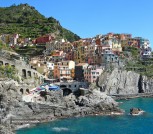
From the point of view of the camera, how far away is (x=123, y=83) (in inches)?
3561

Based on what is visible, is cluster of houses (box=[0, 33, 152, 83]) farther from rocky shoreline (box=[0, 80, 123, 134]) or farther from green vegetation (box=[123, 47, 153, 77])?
rocky shoreline (box=[0, 80, 123, 134])

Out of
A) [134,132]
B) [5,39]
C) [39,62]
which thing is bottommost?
[134,132]

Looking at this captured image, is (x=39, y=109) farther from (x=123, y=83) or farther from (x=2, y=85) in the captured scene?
(x=123, y=83)

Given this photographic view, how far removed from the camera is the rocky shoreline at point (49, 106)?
54.9 m

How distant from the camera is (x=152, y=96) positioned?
90500 mm

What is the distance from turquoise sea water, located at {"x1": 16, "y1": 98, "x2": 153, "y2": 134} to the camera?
4966 centimetres

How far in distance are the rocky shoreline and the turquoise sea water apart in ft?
8.93

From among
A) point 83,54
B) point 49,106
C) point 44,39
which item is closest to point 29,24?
point 44,39

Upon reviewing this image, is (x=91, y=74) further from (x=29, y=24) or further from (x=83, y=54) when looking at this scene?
(x=29, y=24)

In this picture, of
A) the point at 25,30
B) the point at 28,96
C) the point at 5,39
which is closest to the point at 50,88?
the point at 28,96

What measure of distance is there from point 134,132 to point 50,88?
22825mm

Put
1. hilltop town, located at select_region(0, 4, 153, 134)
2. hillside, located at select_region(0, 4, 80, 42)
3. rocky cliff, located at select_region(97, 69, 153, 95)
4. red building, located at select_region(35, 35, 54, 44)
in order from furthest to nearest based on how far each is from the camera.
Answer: hillside, located at select_region(0, 4, 80, 42)
red building, located at select_region(35, 35, 54, 44)
rocky cliff, located at select_region(97, 69, 153, 95)
hilltop town, located at select_region(0, 4, 153, 134)

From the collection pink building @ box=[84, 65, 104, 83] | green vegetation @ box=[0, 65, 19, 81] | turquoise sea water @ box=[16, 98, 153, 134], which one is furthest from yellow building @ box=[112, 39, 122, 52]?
turquoise sea water @ box=[16, 98, 153, 134]

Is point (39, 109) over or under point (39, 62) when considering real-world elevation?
under
